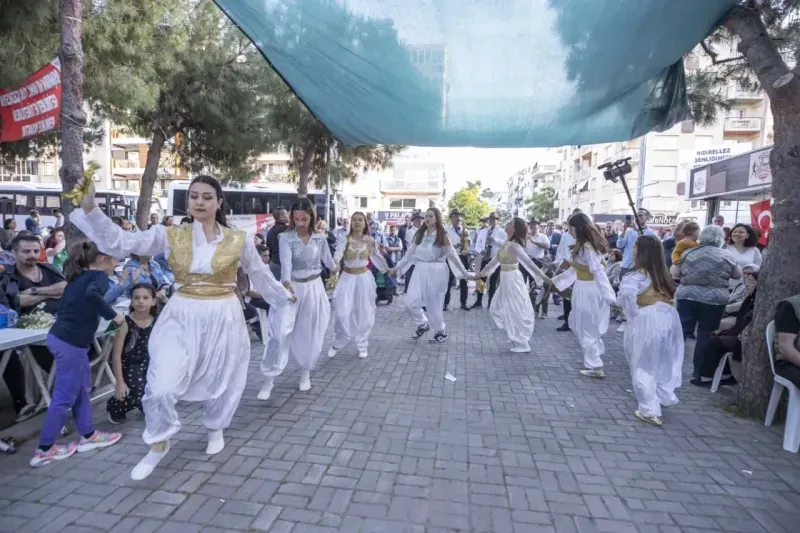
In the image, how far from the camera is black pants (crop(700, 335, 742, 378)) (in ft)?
17.1

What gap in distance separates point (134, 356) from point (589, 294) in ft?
16.3

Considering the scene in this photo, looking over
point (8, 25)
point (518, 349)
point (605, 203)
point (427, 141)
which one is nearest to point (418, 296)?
point (518, 349)

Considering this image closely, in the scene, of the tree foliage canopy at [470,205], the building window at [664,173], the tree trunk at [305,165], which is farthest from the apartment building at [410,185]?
the tree trunk at [305,165]

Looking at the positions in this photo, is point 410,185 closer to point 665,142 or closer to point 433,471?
point 665,142

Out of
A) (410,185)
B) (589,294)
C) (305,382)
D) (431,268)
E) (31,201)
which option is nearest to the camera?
(305,382)

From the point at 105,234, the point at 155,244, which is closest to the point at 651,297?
the point at 155,244

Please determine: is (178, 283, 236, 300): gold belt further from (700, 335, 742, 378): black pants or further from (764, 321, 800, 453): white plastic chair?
(700, 335, 742, 378): black pants

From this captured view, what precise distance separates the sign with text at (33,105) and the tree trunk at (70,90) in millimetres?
478

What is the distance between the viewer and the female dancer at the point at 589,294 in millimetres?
5863

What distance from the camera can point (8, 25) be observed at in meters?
6.25

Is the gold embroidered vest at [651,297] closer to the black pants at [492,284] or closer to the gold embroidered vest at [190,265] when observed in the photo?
the gold embroidered vest at [190,265]

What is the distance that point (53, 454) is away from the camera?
3391mm

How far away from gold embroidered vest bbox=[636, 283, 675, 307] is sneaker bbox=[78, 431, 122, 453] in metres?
4.66

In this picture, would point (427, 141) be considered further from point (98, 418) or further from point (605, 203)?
point (605, 203)
